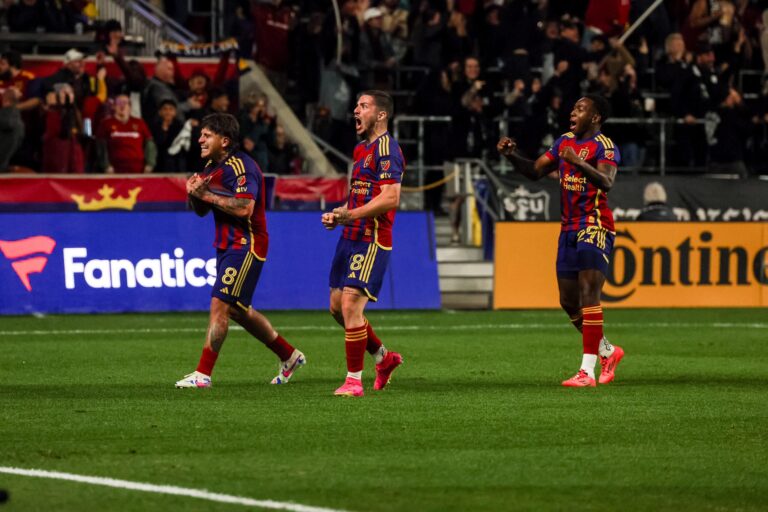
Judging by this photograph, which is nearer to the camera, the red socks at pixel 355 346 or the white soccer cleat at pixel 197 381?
the red socks at pixel 355 346

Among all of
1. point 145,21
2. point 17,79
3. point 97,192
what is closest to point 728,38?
point 145,21

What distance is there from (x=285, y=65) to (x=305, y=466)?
21.1 m

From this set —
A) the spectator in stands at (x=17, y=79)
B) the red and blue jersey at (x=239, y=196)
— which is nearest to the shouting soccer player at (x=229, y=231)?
the red and blue jersey at (x=239, y=196)

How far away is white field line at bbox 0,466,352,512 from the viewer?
7.18m

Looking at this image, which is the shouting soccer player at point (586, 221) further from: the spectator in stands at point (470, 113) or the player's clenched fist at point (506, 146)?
the spectator in stands at point (470, 113)

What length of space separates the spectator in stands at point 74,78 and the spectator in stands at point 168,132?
1220mm

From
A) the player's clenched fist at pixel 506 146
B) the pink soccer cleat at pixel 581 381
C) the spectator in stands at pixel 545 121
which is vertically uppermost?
the player's clenched fist at pixel 506 146

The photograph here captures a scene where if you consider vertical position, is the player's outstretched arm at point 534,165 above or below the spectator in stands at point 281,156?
above

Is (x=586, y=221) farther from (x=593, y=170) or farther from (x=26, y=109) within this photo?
(x=26, y=109)

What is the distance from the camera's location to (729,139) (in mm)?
27766

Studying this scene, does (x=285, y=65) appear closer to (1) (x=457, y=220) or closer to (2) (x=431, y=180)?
(2) (x=431, y=180)

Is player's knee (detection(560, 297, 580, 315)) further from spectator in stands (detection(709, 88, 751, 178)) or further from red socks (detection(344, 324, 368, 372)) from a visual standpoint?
spectator in stands (detection(709, 88, 751, 178))

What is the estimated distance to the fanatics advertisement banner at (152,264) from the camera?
21.0 metres

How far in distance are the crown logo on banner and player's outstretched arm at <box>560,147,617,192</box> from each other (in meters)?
12.1
